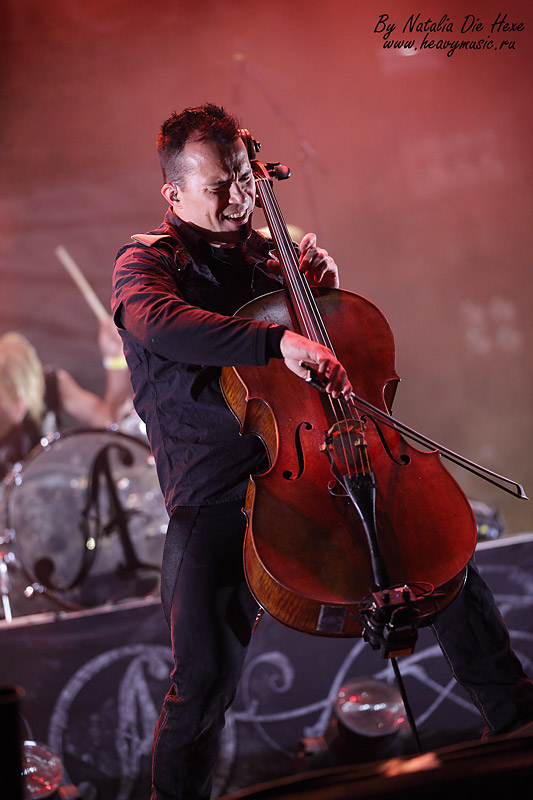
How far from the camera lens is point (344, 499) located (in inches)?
65.2

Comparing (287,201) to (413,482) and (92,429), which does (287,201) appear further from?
(413,482)

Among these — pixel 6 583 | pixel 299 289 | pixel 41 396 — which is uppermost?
pixel 41 396

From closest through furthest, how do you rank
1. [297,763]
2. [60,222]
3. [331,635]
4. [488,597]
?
[331,635] < [488,597] < [297,763] < [60,222]

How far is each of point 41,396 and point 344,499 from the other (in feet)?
10.1

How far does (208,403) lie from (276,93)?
3.58 metres

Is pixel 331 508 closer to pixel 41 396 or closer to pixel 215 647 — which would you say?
pixel 215 647

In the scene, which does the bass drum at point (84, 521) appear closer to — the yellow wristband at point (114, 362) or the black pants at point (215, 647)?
the yellow wristband at point (114, 362)

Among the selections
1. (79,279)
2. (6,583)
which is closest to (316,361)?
(6,583)

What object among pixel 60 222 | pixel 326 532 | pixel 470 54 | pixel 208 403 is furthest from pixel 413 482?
pixel 470 54

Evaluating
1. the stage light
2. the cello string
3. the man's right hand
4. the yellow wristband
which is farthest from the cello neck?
the yellow wristband

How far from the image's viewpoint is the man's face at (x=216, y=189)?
212 cm

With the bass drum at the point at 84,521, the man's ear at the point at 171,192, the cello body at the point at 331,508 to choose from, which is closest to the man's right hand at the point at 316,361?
the cello body at the point at 331,508

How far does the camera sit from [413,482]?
1719mm

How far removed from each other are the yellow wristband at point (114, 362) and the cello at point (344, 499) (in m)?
2.60
